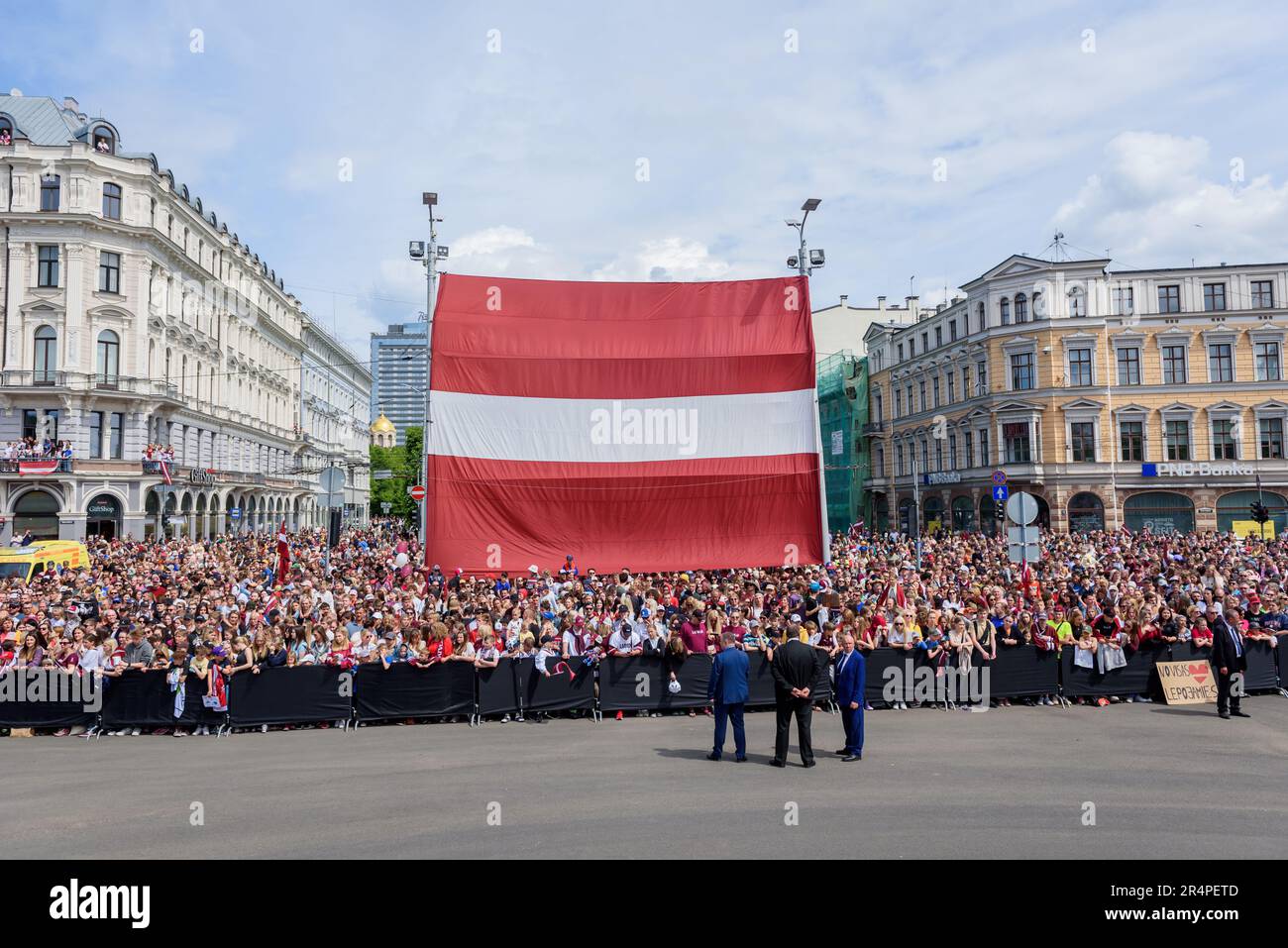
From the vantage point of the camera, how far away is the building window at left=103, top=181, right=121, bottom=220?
41406 millimetres

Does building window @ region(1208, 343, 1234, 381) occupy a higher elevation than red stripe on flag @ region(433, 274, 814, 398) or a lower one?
higher

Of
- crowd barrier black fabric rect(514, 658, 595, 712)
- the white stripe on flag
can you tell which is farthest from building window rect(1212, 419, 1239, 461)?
crowd barrier black fabric rect(514, 658, 595, 712)

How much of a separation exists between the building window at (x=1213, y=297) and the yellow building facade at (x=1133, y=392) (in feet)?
0.25

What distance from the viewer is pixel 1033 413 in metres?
47.8

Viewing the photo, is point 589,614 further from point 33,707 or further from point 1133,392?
point 1133,392

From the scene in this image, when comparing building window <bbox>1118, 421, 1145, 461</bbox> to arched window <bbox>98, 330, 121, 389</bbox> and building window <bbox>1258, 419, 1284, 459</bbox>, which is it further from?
arched window <bbox>98, 330, 121, 389</bbox>

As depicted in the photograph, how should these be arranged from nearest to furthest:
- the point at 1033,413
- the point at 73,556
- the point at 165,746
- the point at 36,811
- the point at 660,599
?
the point at 36,811 < the point at 165,746 < the point at 660,599 < the point at 73,556 < the point at 1033,413

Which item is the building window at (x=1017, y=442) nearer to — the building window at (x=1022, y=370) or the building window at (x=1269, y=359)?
the building window at (x=1022, y=370)

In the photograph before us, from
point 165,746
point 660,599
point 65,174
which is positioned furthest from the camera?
point 65,174

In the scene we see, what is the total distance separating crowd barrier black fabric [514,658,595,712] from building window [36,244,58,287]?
40763 mm

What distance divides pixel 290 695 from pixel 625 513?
24.3 ft
